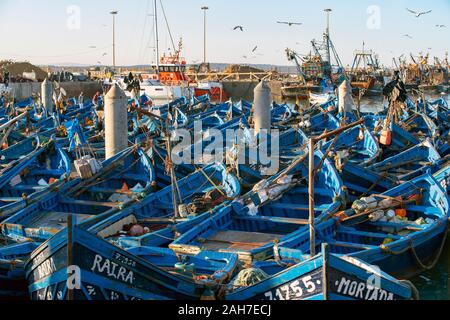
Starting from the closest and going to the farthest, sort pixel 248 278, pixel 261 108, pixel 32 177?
pixel 248 278, pixel 32 177, pixel 261 108

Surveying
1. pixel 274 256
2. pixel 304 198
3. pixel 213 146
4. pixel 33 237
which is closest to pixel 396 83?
pixel 213 146

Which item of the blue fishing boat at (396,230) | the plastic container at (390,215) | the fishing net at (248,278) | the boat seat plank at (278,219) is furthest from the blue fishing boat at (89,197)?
the plastic container at (390,215)

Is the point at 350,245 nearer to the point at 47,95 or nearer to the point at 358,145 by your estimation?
the point at 358,145

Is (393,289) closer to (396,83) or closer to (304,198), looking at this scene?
(304,198)

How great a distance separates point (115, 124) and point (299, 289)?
12.4 metres

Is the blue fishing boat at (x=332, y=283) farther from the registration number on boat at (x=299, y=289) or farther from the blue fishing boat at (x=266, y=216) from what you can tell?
the blue fishing boat at (x=266, y=216)

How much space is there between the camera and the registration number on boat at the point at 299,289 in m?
8.20

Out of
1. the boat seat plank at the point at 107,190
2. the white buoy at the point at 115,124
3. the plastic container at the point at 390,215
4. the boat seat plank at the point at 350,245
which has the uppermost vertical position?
the white buoy at the point at 115,124

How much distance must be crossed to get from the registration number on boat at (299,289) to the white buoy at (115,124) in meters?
11.8

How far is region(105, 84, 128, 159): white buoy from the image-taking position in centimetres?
1961

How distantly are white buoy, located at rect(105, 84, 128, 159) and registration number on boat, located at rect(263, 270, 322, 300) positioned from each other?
38.9 ft

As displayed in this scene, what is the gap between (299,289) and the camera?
27.5ft

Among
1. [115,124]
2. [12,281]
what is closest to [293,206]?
[12,281]

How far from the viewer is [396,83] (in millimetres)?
23359
